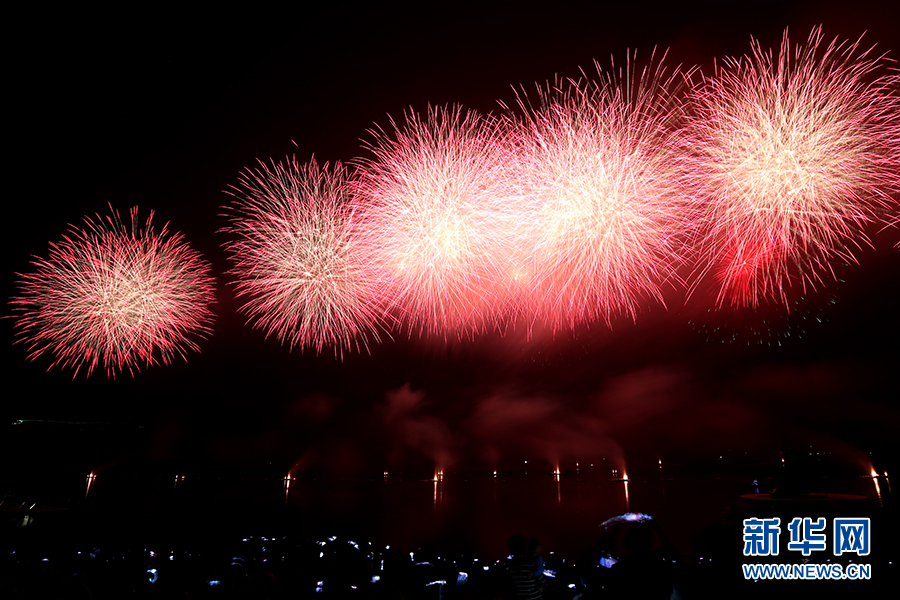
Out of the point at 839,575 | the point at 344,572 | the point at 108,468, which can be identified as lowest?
the point at 108,468

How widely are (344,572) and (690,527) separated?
60622 millimetres

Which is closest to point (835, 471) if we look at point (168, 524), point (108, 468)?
point (168, 524)

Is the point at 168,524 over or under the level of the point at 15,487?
under

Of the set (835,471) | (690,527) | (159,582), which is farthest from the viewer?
(835,471)

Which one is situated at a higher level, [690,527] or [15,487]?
[15,487]

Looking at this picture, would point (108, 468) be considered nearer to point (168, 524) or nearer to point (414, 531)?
point (168, 524)

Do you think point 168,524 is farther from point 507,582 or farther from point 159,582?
point 507,582

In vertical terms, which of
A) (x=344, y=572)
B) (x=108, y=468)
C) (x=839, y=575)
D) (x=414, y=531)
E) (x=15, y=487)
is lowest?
(x=108, y=468)

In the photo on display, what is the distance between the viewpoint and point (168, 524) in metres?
60.4

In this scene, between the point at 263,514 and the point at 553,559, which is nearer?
the point at 553,559

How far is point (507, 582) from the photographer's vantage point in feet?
22.8

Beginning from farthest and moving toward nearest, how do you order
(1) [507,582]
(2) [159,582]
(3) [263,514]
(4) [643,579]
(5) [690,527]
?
1. (3) [263,514]
2. (5) [690,527]
3. (2) [159,582]
4. (1) [507,582]
5. (4) [643,579]

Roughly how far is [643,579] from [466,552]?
277 inches

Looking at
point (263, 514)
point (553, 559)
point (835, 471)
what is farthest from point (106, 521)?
point (835, 471)
